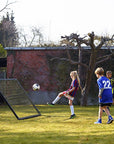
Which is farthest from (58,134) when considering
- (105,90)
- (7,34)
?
(7,34)

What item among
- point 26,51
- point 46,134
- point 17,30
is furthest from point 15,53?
point 17,30

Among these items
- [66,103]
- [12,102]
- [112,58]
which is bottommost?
[66,103]

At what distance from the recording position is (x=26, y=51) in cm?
1947

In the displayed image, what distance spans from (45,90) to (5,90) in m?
6.65

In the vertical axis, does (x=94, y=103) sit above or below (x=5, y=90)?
below

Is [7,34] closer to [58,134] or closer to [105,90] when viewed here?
[105,90]

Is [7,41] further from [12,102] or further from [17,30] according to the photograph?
[12,102]

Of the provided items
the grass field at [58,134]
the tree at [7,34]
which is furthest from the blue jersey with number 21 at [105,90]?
the tree at [7,34]

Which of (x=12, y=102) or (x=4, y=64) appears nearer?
(x=12, y=102)

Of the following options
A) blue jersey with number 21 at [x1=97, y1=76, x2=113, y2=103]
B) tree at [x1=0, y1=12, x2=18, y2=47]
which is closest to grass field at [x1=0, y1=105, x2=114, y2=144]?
blue jersey with number 21 at [x1=97, y1=76, x2=113, y2=103]

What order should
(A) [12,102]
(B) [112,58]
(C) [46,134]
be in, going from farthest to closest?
(B) [112,58] < (A) [12,102] < (C) [46,134]

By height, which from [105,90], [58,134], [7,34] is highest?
[7,34]

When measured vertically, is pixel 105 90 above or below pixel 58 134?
above

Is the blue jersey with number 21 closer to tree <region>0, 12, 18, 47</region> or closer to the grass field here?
the grass field
